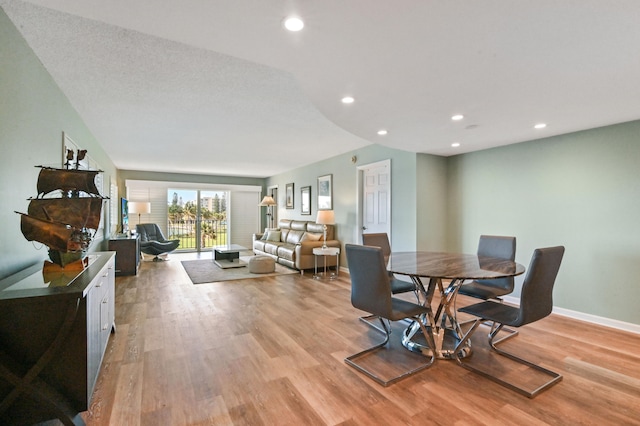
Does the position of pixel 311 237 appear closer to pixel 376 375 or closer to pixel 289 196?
pixel 289 196

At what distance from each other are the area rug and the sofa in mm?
252

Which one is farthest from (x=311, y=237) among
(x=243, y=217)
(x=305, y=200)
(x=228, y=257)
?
(x=243, y=217)

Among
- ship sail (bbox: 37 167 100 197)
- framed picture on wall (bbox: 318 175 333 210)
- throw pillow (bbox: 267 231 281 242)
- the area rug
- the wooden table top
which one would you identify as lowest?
the area rug

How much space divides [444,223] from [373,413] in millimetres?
3795

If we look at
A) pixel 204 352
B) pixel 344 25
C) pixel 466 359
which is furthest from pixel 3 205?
pixel 466 359

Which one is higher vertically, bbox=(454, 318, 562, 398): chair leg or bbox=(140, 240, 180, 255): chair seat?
bbox=(140, 240, 180, 255): chair seat

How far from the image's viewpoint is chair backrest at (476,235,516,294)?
10.2ft

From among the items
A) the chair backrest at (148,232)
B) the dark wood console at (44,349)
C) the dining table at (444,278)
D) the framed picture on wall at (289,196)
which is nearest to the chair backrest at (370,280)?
the dining table at (444,278)

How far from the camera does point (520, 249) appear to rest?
4082 mm

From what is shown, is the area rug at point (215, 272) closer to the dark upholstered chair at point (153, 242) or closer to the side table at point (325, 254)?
the side table at point (325, 254)

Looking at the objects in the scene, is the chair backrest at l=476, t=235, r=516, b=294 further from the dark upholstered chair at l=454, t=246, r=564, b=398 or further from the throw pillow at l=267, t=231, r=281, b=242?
the throw pillow at l=267, t=231, r=281, b=242

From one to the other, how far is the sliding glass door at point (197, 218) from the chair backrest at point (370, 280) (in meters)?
8.11

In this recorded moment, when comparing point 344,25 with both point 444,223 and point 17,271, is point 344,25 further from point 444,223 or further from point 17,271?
point 444,223

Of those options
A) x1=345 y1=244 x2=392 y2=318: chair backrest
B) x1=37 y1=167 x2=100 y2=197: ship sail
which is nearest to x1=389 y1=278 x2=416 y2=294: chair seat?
x1=345 y1=244 x2=392 y2=318: chair backrest
